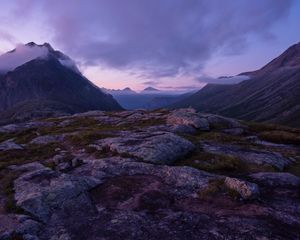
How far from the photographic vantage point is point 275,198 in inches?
1106

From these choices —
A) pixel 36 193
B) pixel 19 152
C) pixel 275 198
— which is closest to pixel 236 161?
pixel 275 198

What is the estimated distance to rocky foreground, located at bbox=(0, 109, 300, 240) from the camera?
73.2ft

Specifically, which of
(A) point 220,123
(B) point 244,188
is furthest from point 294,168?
(A) point 220,123

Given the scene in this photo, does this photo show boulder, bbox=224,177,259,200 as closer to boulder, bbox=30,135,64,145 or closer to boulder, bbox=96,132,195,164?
boulder, bbox=96,132,195,164

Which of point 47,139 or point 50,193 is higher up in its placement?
point 47,139

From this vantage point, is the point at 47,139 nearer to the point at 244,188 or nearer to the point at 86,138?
the point at 86,138

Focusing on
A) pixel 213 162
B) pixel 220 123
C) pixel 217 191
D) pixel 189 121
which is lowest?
pixel 217 191

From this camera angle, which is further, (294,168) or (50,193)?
(294,168)

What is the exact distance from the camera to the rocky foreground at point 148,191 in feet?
73.2

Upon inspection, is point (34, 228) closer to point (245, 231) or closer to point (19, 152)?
point (245, 231)

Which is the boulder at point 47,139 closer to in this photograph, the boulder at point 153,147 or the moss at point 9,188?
the boulder at point 153,147

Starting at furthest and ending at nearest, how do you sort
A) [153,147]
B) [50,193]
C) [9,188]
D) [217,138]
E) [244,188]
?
[217,138] → [153,147] → [9,188] → [244,188] → [50,193]

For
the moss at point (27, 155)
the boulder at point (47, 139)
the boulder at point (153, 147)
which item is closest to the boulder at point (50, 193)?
the boulder at point (153, 147)

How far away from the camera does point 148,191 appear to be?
28156 mm
